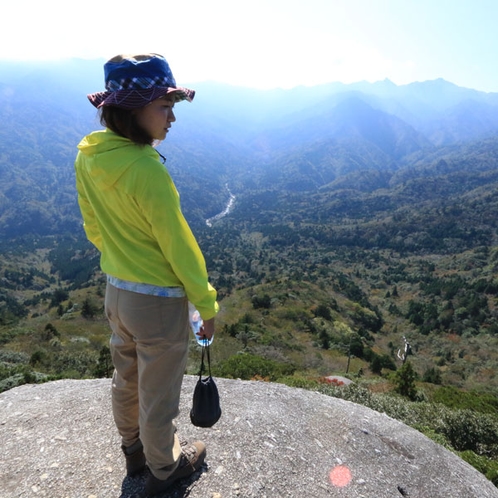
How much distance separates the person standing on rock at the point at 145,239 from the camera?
89.3 inches

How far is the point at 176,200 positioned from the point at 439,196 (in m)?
214

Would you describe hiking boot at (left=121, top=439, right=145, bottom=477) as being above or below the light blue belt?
below

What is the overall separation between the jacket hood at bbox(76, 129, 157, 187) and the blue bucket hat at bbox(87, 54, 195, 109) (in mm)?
208

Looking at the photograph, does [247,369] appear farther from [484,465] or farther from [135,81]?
[135,81]

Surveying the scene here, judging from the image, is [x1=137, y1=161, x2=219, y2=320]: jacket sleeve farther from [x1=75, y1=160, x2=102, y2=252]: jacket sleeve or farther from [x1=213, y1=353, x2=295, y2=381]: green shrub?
[x1=213, y1=353, x2=295, y2=381]: green shrub

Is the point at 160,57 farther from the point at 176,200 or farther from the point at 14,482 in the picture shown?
the point at 14,482

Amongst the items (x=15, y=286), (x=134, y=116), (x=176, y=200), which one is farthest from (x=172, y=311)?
(x=15, y=286)

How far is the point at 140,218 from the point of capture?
238 centimetres

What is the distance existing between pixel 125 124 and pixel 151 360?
1573 millimetres

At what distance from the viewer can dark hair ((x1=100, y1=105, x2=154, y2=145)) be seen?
7.71ft

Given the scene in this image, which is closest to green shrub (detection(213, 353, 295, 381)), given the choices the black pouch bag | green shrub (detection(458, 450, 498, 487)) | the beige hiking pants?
green shrub (detection(458, 450, 498, 487))

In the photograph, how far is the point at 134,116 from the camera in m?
2.36

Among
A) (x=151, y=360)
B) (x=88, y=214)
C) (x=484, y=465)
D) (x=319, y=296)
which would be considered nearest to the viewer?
(x=151, y=360)

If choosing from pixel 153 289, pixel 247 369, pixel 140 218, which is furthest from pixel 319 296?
pixel 140 218
